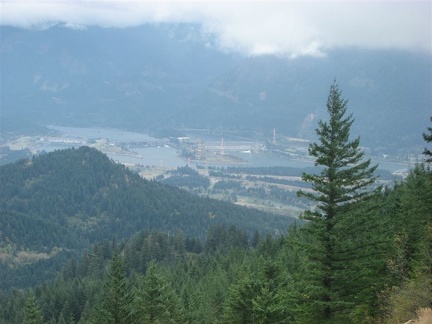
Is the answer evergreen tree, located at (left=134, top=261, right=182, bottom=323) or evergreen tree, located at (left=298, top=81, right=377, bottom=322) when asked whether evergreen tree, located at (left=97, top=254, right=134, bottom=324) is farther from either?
evergreen tree, located at (left=298, top=81, right=377, bottom=322)

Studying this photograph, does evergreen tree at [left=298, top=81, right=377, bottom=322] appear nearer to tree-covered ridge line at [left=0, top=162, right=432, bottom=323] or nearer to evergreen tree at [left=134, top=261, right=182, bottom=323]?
tree-covered ridge line at [left=0, top=162, right=432, bottom=323]

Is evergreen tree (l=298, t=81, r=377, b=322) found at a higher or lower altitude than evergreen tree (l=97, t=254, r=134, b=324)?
higher

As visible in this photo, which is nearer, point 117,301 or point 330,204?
point 330,204

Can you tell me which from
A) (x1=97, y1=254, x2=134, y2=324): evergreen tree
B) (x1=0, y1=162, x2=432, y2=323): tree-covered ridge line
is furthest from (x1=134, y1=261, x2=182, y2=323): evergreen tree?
(x1=97, y1=254, x2=134, y2=324): evergreen tree

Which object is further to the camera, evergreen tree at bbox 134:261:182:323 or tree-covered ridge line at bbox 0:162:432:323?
evergreen tree at bbox 134:261:182:323

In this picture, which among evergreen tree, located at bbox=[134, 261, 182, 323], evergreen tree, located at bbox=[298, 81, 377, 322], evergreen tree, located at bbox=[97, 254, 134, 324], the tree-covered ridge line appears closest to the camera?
evergreen tree, located at bbox=[298, 81, 377, 322]

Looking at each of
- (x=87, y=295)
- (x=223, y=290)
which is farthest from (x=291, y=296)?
(x=87, y=295)

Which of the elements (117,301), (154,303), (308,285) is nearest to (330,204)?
(308,285)

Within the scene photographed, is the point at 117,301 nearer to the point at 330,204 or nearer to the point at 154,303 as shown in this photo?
the point at 154,303

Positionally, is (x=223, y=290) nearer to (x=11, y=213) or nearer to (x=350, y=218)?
(x=350, y=218)

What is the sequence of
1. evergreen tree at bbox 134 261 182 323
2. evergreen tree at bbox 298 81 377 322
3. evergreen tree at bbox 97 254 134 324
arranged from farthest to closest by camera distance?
1. evergreen tree at bbox 97 254 134 324
2. evergreen tree at bbox 134 261 182 323
3. evergreen tree at bbox 298 81 377 322
